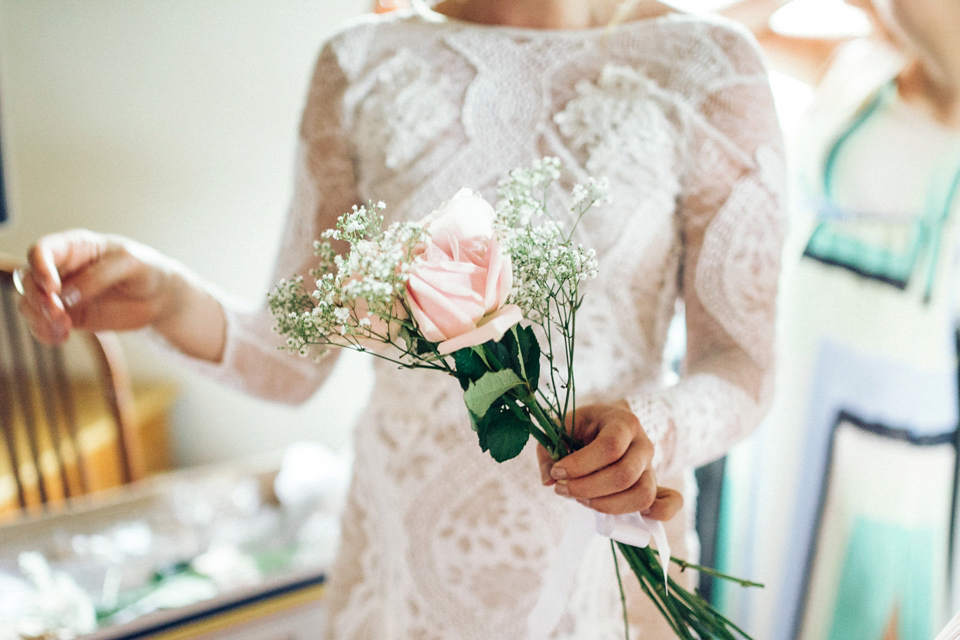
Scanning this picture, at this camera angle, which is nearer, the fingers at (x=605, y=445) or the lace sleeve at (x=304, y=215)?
the fingers at (x=605, y=445)

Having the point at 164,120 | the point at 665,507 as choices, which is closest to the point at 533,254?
the point at 665,507

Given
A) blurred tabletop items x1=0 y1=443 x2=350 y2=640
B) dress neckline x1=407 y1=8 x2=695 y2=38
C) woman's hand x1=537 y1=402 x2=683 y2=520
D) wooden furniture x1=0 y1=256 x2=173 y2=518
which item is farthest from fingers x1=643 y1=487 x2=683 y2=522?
wooden furniture x1=0 y1=256 x2=173 y2=518

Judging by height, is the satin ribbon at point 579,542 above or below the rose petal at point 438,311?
below

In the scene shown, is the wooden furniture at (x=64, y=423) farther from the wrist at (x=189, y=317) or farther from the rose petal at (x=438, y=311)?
the rose petal at (x=438, y=311)

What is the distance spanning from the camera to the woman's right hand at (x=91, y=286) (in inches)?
16.9

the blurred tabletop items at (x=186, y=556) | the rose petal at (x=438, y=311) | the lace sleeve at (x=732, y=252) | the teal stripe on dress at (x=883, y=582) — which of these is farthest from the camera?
the blurred tabletop items at (x=186, y=556)

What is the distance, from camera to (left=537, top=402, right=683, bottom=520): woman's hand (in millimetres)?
337

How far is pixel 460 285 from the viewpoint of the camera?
28 cm

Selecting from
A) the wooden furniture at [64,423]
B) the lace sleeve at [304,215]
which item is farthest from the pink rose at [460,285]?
the wooden furniture at [64,423]

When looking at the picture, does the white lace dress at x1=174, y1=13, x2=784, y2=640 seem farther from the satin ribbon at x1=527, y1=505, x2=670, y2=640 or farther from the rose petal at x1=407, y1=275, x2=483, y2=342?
the rose petal at x1=407, y1=275, x2=483, y2=342

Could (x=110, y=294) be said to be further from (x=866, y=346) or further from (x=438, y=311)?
(x=866, y=346)

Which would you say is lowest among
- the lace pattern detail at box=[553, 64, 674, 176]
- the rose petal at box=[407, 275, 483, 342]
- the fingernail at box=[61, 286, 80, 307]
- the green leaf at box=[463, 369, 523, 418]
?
the green leaf at box=[463, 369, 523, 418]

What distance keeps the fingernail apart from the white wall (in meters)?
0.41

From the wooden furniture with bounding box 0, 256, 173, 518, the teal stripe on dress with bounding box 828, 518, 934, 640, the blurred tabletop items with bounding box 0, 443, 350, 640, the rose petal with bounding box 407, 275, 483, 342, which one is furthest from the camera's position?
the wooden furniture with bounding box 0, 256, 173, 518
